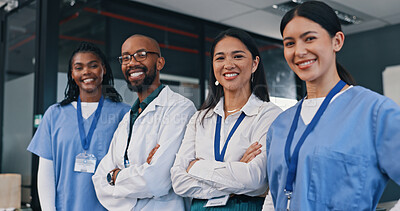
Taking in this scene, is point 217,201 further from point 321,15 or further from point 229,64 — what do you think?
point 321,15

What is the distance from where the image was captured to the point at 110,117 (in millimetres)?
2348

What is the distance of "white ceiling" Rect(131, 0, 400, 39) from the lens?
3.79 m

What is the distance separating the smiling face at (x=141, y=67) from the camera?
2.11 metres

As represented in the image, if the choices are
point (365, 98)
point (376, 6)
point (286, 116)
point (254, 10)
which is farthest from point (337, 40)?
point (376, 6)

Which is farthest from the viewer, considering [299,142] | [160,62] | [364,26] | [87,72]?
→ [364,26]

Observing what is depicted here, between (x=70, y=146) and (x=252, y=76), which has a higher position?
(x=252, y=76)

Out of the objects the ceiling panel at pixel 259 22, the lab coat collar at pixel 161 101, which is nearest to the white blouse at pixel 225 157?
the lab coat collar at pixel 161 101

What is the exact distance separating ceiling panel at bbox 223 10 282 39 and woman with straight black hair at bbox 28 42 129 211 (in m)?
2.13

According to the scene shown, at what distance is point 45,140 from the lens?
2.34 meters

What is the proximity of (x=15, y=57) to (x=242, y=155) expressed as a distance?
113 inches

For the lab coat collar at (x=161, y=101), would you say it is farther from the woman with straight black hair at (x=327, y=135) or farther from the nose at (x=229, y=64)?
the woman with straight black hair at (x=327, y=135)

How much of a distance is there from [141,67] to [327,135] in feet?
3.86

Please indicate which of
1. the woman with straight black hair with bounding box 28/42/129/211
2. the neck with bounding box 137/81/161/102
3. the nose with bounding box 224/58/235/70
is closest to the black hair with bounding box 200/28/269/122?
the nose with bounding box 224/58/235/70

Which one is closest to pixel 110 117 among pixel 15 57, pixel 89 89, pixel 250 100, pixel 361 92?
pixel 89 89
